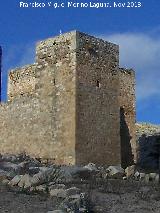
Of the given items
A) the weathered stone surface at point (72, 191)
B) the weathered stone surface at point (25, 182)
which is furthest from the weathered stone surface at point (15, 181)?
the weathered stone surface at point (72, 191)

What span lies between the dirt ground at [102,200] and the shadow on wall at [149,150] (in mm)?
8774

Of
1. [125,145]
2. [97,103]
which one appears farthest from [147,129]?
[97,103]

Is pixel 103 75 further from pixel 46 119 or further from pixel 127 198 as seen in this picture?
pixel 127 198

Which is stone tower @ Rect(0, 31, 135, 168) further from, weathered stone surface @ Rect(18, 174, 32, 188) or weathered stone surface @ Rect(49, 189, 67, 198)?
weathered stone surface @ Rect(49, 189, 67, 198)

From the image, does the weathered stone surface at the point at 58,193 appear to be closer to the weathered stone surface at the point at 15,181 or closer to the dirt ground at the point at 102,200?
the dirt ground at the point at 102,200

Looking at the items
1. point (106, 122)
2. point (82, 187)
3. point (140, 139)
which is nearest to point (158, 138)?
point (140, 139)

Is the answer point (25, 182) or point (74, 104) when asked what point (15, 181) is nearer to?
point (25, 182)

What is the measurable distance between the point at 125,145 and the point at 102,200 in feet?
31.6

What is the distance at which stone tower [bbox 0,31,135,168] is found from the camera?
17.2 meters

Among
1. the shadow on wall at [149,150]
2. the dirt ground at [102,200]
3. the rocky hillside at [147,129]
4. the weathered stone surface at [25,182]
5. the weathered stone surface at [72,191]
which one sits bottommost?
the dirt ground at [102,200]

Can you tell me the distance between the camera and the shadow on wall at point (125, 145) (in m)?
19.9

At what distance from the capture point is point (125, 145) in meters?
20.0

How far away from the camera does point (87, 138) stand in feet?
56.6

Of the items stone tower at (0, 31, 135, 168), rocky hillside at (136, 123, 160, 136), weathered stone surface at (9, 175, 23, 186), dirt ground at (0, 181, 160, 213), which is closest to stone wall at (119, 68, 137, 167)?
stone tower at (0, 31, 135, 168)
